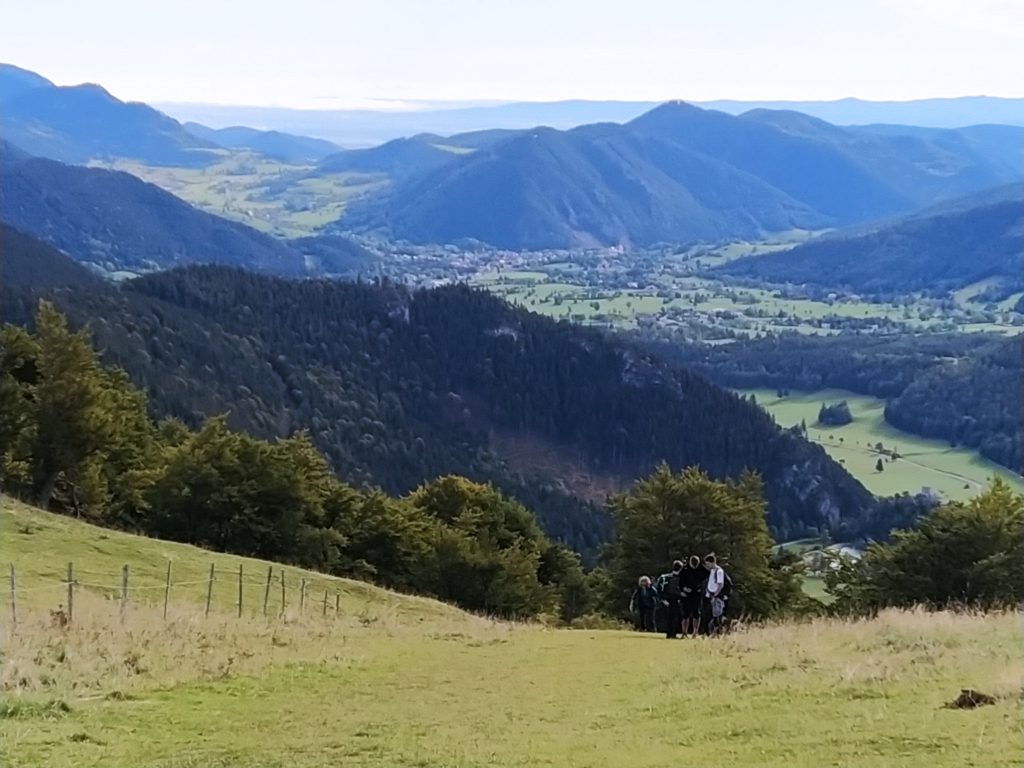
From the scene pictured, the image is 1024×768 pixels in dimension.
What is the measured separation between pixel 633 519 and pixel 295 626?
29.9m

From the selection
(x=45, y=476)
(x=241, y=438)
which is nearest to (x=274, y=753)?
(x=45, y=476)

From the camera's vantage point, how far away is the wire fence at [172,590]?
76.0 feet

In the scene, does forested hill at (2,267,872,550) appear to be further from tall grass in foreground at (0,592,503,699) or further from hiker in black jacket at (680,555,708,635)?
hiker in black jacket at (680,555,708,635)

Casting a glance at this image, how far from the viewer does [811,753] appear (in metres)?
11.2

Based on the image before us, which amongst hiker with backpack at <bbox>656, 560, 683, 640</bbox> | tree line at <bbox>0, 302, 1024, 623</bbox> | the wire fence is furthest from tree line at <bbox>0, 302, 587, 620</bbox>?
hiker with backpack at <bbox>656, 560, 683, 640</bbox>

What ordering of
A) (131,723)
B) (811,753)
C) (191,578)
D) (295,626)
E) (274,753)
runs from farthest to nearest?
(191,578), (295,626), (131,723), (274,753), (811,753)

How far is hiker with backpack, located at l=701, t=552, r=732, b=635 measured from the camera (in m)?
25.7

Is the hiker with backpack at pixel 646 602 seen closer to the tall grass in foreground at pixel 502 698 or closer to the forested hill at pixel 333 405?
the tall grass in foreground at pixel 502 698

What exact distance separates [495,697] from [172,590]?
14646mm

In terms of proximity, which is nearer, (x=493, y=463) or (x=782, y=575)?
(x=782, y=575)

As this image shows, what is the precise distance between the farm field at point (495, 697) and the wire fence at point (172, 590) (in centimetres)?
78

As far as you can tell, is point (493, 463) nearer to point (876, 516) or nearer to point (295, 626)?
point (876, 516)

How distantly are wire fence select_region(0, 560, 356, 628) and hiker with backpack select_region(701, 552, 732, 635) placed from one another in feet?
31.7

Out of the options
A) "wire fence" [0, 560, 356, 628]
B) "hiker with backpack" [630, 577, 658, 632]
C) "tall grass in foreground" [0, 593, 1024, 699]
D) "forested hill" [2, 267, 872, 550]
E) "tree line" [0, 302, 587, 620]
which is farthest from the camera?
"forested hill" [2, 267, 872, 550]
